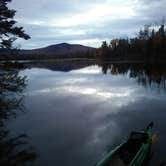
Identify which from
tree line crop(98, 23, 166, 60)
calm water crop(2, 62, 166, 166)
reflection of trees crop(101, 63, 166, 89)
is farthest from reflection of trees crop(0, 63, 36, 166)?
tree line crop(98, 23, 166, 60)

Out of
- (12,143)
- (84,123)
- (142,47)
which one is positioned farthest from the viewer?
(142,47)

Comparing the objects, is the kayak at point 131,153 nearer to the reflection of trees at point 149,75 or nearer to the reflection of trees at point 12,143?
the reflection of trees at point 12,143

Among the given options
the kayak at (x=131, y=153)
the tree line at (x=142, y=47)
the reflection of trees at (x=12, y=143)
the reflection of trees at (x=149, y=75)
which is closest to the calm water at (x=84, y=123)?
the reflection of trees at (x=12, y=143)

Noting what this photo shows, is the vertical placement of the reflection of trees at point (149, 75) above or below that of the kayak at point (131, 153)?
above

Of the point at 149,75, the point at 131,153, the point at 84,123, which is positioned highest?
the point at 149,75

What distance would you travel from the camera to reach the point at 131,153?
13062 millimetres

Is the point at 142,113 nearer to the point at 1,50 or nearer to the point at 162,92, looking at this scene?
the point at 162,92

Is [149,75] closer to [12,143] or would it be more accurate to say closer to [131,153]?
[12,143]

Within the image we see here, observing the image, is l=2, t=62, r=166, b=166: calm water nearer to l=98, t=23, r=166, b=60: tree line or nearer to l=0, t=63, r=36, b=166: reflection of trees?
l=0, t=63, r=36, b=166: reflection of trees

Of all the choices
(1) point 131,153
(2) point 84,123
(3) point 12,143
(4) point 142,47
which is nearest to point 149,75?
(2) point 84,123

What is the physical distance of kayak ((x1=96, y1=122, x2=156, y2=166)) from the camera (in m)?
11.6

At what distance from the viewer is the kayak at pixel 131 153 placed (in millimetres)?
11594

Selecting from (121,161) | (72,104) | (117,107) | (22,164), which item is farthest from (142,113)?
(22,164)

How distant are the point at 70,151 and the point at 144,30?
428ft
